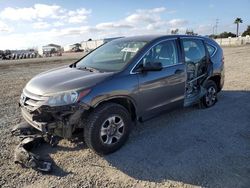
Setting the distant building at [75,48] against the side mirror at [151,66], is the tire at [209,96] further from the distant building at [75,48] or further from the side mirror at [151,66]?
the distant building at [75,48]

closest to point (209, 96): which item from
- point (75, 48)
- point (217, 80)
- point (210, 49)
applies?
point (217, 80)

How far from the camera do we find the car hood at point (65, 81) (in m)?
3.78

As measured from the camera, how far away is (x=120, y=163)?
3.81 meters

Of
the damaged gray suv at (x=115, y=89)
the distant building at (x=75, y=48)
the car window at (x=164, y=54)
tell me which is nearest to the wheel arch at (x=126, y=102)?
the damaged gray suv at (x=115, y=89)

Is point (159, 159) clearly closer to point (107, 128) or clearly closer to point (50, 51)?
point (107, 128)

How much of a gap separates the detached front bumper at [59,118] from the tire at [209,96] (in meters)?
3.50

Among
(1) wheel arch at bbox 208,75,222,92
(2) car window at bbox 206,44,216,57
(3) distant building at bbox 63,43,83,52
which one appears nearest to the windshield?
(2) car window at bbox 206,44,216,57

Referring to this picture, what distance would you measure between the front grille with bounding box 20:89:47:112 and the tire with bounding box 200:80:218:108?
389 cm

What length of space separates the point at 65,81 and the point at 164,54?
6.47ft

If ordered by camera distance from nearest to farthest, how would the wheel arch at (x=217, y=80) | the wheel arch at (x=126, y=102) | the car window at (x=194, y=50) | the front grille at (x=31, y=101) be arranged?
the front grille at (x=31, y=101), the wheel arch at (x=126, y=102), the car window at (x=194, y=50), the wheel arch at (x=217, y=80)

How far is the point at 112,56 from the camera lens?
4922 millimetres

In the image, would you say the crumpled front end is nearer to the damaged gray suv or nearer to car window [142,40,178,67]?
the damaged gray suv

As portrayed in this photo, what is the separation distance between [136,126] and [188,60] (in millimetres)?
1740

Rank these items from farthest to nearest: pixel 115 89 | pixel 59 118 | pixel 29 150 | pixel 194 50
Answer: pixel 194 50 < pixel 29 150 < pixel 115 89 < pixel 59 118
